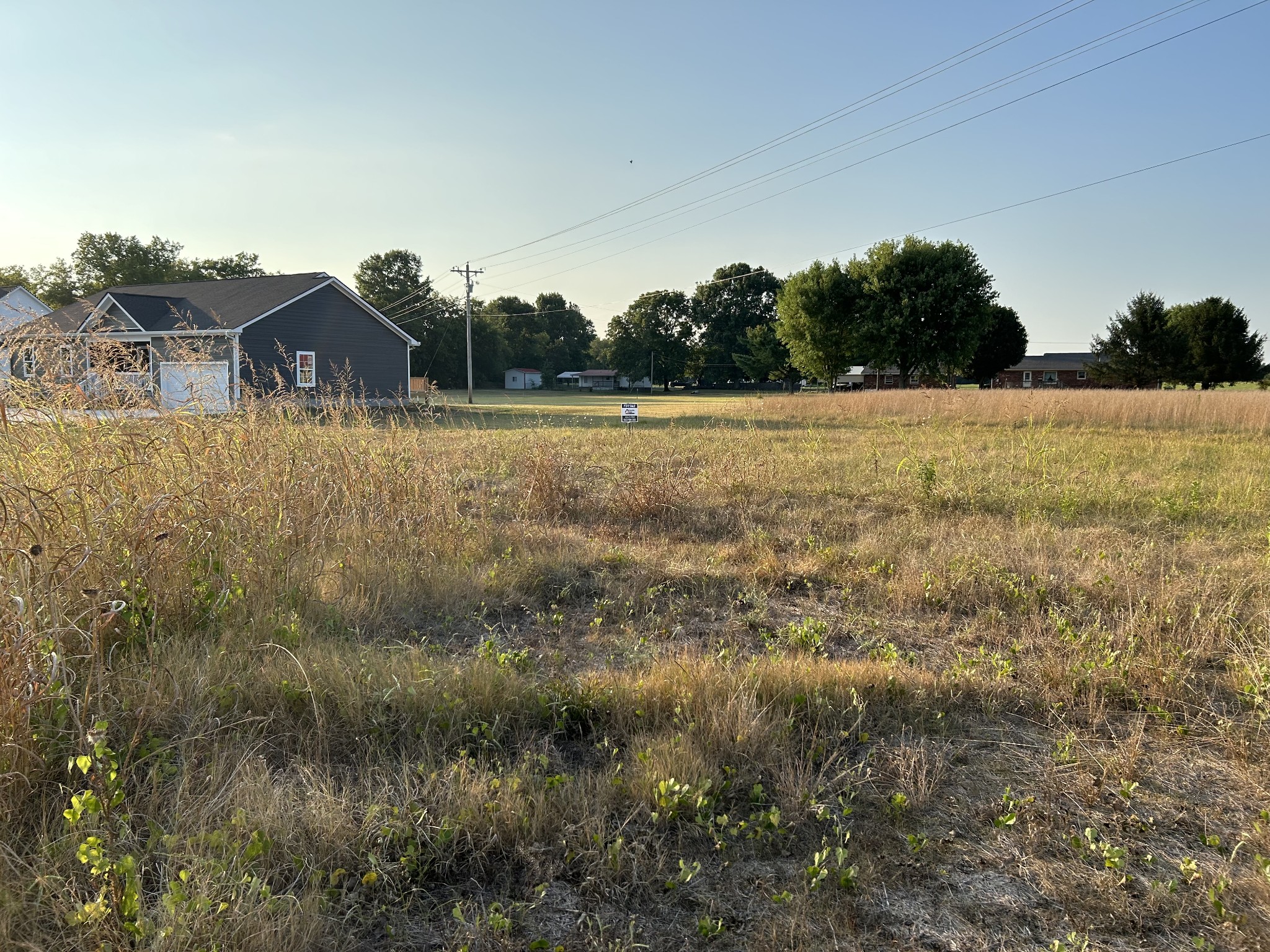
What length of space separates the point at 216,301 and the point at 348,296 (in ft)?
16.0

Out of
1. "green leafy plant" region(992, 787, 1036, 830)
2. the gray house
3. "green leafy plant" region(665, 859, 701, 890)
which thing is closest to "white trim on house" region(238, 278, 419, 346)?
the gray house

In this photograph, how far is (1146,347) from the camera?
51.4m

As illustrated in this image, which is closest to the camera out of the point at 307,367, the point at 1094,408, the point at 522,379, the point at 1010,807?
the point at 1010,807

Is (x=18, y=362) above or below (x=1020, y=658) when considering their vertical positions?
above

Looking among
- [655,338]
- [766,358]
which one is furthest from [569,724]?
[655,338]

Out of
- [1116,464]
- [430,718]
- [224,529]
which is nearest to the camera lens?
[430,718]

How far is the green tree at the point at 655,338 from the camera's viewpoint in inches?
2963

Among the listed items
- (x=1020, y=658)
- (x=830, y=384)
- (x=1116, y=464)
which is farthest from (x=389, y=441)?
(x=830, y=384)

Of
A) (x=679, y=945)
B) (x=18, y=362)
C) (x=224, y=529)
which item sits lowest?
(x=679, y=945)

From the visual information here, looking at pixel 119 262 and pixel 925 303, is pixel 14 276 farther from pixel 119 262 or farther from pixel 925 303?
pixel 925 303

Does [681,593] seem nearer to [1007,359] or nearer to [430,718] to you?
[430,718]

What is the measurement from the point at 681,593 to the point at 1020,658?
203cm

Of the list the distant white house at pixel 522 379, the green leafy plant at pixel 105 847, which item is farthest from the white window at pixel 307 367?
the distant white house at pixel 522 379

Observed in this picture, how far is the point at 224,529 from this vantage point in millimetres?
3955
